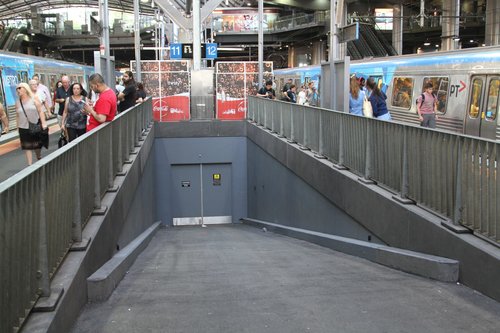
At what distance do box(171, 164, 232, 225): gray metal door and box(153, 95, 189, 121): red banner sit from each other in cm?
223

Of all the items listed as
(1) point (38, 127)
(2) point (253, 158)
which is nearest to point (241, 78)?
(2) point (253, 158)

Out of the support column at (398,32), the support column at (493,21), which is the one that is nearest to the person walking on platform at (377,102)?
the support column at (493,21)

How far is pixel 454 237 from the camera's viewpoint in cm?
603

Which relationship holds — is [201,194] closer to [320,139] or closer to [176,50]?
[176,50]

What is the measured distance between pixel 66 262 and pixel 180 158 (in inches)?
766

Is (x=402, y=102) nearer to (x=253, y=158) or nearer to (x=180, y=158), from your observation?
(x=253, y=158)

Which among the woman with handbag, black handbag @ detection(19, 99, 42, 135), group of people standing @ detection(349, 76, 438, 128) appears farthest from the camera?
group of people standing @ detection(349, 76, 438, 128)

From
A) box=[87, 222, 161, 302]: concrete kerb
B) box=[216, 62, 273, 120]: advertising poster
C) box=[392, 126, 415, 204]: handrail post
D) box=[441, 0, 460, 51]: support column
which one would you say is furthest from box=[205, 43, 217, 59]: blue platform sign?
box=[441, 0, 460, 51]: support column

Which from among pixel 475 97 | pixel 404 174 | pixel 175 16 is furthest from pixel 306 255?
pixel 175 16

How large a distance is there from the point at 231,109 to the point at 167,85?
2689 mm

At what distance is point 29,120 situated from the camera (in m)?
10.6

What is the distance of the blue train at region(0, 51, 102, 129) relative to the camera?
18.5 m

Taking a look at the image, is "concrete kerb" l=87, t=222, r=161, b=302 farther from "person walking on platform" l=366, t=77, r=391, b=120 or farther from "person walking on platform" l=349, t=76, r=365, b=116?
"person walking on platform" l=349, t=76, r=365, b=116

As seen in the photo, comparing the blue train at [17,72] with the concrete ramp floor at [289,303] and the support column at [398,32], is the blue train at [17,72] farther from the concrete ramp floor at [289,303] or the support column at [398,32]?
the support column at [398,32]
